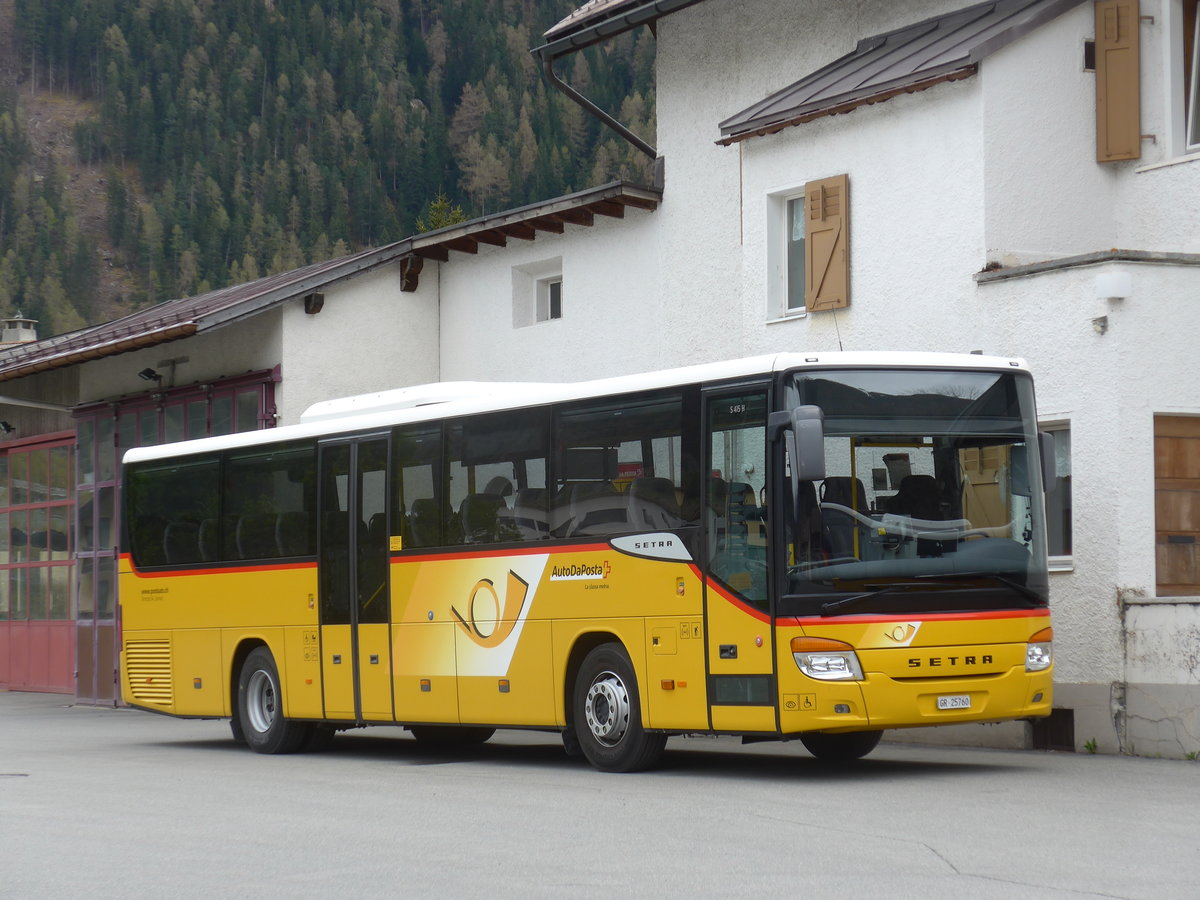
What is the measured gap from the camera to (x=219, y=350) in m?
25.2

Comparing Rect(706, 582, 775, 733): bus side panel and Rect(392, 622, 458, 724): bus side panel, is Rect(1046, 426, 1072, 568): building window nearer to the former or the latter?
Rect(706, 582, 775, 733): bus side panel

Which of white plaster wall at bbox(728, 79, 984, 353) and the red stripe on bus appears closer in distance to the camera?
the red stripe on bus

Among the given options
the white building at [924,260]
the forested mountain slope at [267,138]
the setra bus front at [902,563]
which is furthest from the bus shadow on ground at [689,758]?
the forested mountain slope at [267,138]

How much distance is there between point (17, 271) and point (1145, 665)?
134607mm

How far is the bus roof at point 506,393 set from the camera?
12602 millimetres

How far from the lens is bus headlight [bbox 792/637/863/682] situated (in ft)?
39.7

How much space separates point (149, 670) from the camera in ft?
61.8

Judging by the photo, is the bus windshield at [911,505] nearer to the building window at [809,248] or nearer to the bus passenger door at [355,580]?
the bus passenger door at [355,580]

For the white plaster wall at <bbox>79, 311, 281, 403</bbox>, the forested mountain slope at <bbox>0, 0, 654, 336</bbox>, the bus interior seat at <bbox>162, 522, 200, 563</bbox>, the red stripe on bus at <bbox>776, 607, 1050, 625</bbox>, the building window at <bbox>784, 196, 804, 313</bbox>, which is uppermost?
the forested mountain slope at <bbox>0, 0, 654, 336</bbox>

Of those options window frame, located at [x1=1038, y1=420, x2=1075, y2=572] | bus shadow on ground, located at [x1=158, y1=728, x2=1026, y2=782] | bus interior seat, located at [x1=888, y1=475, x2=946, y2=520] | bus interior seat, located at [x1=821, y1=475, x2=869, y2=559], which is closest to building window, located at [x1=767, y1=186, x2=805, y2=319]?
window frame, located at [x1=1038, y1=420, x2=1075, y2=572]

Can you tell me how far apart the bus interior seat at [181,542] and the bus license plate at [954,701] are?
8.43 m

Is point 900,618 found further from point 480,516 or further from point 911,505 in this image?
point 480,516

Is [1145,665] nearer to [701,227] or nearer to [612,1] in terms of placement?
[701,227]

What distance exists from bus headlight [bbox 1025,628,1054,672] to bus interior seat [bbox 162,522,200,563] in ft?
28.4
